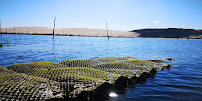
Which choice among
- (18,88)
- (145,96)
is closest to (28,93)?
(18,88)

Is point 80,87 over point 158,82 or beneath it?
over

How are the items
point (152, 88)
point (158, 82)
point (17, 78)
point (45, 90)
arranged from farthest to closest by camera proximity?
point (158, 82) → point (152, 88) → point (17, 78) → point (45, 90)

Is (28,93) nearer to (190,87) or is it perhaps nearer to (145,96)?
(145,96)

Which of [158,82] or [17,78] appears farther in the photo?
[158,82]

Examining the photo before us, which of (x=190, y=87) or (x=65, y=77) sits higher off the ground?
(x=65, y=77)

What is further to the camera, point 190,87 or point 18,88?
point 190,87

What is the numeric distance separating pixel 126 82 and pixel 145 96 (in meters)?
1.84

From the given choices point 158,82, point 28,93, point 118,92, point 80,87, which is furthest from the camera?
point 158,82

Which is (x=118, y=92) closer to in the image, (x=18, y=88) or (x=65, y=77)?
(x=65, y=77)

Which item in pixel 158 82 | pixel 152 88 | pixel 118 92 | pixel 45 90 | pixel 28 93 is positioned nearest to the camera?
pixel 28 93

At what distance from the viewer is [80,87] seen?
6910mm

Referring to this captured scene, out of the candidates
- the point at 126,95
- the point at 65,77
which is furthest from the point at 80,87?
the point at 126,95

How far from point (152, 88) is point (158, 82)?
156 cm

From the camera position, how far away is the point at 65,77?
7.92 meters
